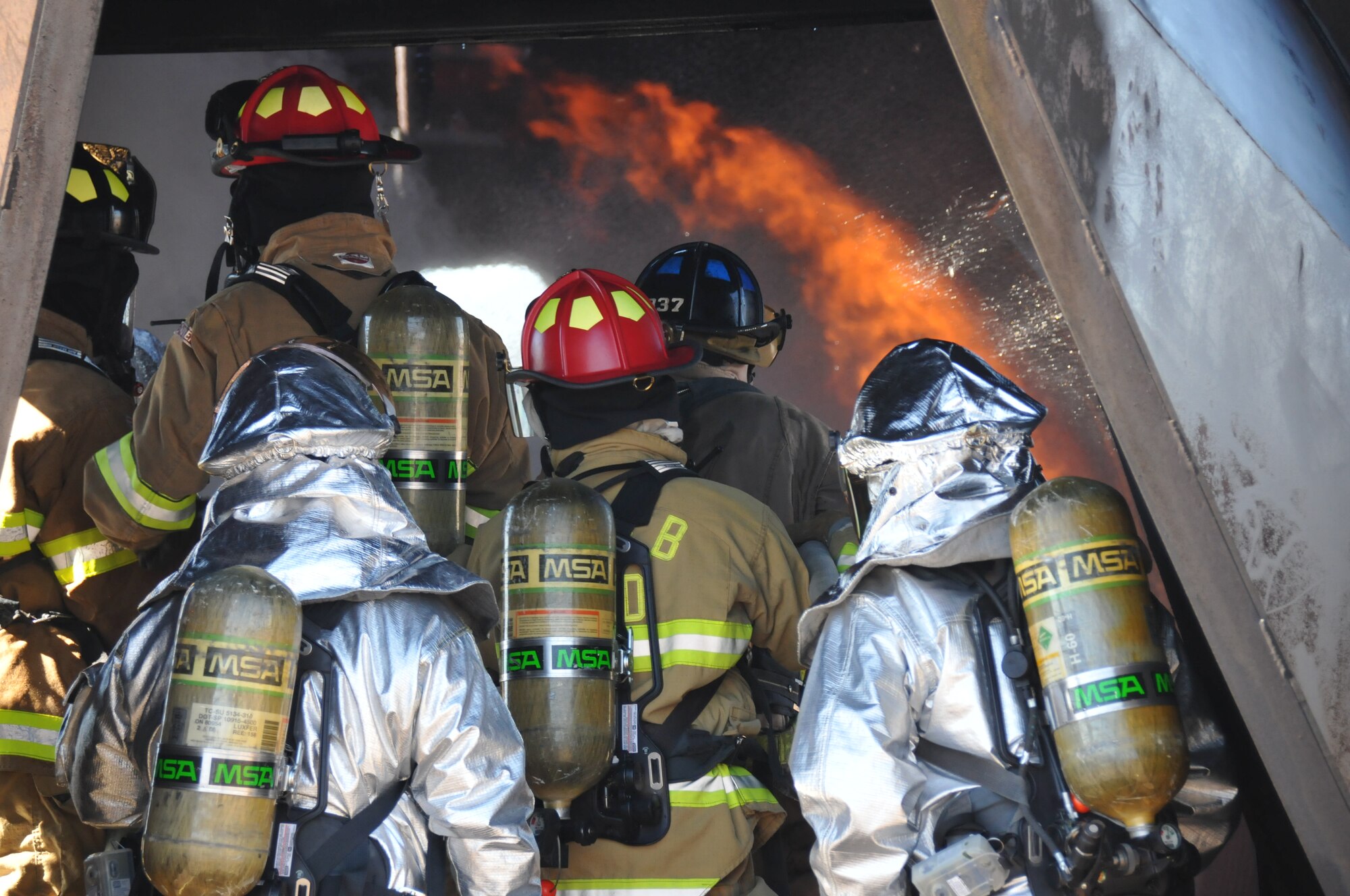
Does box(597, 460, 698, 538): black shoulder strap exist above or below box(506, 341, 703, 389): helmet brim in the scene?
below

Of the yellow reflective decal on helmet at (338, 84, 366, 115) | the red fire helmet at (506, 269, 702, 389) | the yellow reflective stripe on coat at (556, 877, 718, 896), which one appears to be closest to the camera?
the yellow reflective stripe on coat at (556, 877, 718, 896)

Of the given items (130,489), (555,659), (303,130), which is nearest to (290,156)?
(303,130)

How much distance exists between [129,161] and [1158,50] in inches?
129

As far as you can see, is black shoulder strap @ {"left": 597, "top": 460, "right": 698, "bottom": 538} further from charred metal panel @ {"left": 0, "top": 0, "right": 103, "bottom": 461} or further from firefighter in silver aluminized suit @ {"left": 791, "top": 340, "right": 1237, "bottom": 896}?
charred metal panel @ {"left": 0, "top": 0, "right": 103, "bottom": 461}

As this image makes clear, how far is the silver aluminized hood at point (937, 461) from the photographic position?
9.08 ft

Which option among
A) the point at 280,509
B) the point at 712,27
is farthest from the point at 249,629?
the point at 712,27

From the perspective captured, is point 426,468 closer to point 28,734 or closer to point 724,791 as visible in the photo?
point 724,791

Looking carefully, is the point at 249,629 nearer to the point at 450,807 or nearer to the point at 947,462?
the point at 450,807

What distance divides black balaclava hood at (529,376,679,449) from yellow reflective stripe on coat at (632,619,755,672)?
22.5 inches

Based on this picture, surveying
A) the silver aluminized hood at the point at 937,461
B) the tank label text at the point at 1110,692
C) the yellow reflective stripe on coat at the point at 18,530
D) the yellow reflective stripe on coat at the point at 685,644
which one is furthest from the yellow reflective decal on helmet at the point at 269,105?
the tank label text at the point at 1110,692

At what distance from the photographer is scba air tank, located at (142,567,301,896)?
→ 93.3 inches

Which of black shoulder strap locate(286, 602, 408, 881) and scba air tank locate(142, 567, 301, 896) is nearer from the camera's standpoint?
scba air tank locate(142, 567, 301, 896)

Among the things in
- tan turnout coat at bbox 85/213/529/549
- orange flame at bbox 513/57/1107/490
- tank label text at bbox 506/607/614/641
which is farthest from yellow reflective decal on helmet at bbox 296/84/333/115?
orange flame at bbox 513/57/1107/490

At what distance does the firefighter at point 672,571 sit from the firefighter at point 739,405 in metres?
0.47
